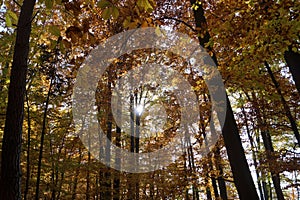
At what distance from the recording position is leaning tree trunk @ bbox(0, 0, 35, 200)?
195 centimetres

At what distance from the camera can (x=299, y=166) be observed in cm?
810

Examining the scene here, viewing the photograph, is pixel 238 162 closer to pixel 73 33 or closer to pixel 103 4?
pixel 73 33

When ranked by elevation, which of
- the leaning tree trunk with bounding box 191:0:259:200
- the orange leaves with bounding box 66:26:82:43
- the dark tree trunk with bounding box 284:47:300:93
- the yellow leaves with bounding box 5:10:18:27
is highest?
the dark tree trunk with bounding box 284:47:300:93

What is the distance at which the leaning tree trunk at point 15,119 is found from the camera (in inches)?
76.9

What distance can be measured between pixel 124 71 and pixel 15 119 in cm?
848

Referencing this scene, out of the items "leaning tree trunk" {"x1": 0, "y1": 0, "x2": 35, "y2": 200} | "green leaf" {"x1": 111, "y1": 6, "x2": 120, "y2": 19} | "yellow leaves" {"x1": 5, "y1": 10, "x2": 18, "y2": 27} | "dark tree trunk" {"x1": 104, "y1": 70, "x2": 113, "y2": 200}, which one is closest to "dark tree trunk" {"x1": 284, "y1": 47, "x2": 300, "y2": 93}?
"green leaf" {"x1": 111, "y1": 6, "x2": 120, "y2": 19}

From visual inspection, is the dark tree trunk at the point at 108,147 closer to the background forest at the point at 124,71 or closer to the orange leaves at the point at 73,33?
the background forest at the point at 124,71

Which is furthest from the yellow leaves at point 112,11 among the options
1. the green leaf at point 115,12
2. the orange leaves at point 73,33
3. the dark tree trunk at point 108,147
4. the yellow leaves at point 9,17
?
the dark tree trunk at point 108,147

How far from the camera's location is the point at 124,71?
1047cm


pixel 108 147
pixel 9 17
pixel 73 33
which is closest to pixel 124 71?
pixel 108 147

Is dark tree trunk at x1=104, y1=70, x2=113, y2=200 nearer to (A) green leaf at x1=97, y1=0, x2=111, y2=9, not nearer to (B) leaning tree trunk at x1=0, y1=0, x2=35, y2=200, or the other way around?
(B) leaning tree trunk at x1=0, y1=0, x2=35, y2=200

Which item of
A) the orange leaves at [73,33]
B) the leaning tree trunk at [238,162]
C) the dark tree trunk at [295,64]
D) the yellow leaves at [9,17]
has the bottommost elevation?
the leaning tree trunk at [238,162]

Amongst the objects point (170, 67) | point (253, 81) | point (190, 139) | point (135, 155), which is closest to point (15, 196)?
point (253, 81)

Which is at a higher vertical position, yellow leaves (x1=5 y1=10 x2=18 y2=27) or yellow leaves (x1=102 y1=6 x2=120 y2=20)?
yellow leaves (x1=5 y1=10 x2=18 y2=27)
